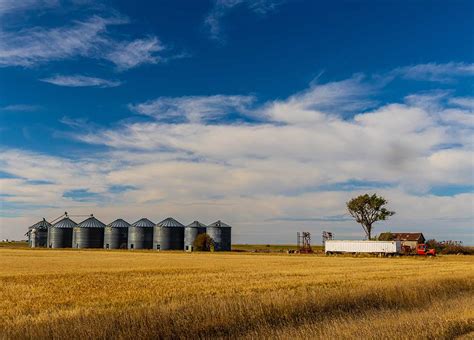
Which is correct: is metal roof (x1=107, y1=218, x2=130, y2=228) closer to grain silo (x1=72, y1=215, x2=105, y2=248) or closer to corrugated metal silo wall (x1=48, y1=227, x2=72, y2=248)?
grain silo (x1=72, y1=215, x2=105, y2=248)

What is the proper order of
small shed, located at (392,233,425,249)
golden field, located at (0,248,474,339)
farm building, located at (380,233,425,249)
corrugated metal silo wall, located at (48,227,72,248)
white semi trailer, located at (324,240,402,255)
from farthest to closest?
corrugated metal silo wall, located at (48,227,72,248) → farm building, located at (380,233,425,249) → small shed, located at (392,233,425,249) → white semi trailer, located at (324,240,402,255) → golden field, located at (0,248,474,339)

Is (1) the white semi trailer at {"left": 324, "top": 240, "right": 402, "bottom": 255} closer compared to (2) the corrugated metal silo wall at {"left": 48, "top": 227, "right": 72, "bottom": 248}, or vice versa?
(1) the white semi trailer at {"left": 324, "top": 240, "right": 402, "bottom": 255}

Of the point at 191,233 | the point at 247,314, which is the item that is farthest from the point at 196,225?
the point at 247,314

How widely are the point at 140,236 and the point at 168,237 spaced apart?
27.6ft

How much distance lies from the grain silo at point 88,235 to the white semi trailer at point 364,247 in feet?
235

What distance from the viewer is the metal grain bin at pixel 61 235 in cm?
14175

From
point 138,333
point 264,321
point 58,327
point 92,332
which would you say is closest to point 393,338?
point 264,321

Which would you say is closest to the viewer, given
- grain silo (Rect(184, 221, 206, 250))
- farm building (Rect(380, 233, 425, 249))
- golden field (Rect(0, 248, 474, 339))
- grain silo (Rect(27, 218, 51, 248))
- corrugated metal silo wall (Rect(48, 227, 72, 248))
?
golden field (Rect(0, 248, 474, 339))

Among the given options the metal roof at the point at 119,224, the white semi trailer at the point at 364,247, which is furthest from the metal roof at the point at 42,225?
the white semi trailer at the point at 364,247

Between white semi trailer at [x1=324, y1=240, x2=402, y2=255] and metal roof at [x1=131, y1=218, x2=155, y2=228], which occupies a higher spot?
metal roof at [x1=131, y1=218, x2=155, y2=228]

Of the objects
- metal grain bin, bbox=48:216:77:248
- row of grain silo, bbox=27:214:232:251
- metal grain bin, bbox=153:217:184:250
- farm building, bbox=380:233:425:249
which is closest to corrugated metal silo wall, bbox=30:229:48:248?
row of grain silo, bbox=27:214:232:251

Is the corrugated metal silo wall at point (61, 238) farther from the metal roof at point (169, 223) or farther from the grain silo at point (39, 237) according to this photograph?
the metal roof at point (169, 223)

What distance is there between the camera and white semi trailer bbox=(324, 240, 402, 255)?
292ft

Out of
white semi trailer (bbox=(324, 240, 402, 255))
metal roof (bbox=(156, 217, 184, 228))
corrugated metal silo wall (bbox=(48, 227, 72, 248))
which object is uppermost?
metal roof (bbox=(156, 217, 184, 228))
